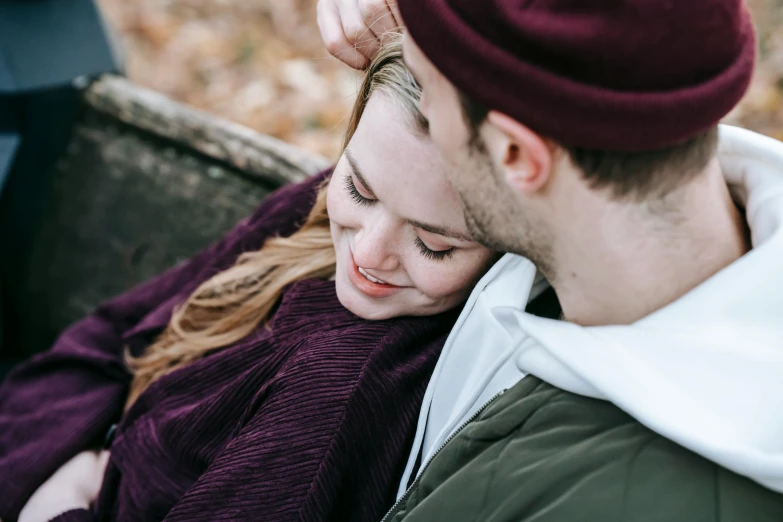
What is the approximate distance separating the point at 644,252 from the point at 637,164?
12 cm

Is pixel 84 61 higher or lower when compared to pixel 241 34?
higher

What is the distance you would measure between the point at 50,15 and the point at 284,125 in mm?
1450

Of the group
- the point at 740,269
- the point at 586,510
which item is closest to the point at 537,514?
the point at 586,510

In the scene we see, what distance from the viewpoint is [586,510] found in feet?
2.72

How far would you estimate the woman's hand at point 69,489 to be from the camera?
4.67ft

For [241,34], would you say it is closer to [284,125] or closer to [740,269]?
[284,125]

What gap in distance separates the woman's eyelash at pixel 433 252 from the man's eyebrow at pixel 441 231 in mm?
43

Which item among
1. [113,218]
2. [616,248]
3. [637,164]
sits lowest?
[113,218]

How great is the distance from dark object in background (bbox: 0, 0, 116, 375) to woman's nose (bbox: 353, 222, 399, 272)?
3.90ft

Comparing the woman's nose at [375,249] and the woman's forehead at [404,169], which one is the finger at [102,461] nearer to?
the woman's nose at [375,249]

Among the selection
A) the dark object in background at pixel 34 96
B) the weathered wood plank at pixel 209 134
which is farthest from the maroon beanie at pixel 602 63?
the dark object in background at pixel 34 96

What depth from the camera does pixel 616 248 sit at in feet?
2.83

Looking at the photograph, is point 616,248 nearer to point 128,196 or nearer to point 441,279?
point 441,279

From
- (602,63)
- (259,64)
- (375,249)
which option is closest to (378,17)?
(375,249)
